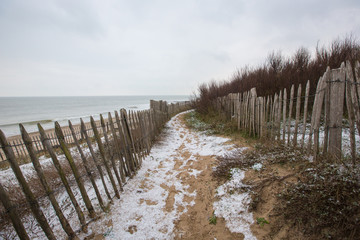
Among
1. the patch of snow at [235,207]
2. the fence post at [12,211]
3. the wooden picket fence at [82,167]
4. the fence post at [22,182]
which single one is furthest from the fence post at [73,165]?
the patch of snow at [235,207]

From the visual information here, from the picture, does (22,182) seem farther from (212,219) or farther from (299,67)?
(299,67)

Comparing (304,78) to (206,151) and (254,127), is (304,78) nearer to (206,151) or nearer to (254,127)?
(254,127)

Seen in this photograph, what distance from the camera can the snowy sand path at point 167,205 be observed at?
7.20ft

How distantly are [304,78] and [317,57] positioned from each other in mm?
1013

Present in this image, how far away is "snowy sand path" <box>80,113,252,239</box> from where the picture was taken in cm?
219

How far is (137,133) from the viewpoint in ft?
13.9

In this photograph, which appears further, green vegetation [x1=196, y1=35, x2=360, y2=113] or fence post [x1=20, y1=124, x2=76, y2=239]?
green vegetation [x1=196, y1=35, x2=360, y2=113]

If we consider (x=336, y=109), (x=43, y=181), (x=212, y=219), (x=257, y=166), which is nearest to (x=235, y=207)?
(x=212, y=219)

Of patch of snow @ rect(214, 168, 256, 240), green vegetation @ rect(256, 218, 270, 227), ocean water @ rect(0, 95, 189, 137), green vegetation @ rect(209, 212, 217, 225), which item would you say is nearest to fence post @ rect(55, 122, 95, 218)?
green vegetation @ rect(209, 212, 217, 225)

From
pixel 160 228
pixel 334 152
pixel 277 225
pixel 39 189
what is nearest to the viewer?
pixel 277 225

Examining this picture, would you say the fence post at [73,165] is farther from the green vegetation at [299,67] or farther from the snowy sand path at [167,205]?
the green vegetation at [299,67]

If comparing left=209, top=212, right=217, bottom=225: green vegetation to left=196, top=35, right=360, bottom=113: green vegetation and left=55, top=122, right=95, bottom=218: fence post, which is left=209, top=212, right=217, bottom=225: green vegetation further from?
left=196, top=35, right=360, bottom=113: green vegetation

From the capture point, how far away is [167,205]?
2.75 m

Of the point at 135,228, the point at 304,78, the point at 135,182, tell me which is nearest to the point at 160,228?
the point at 135,228
